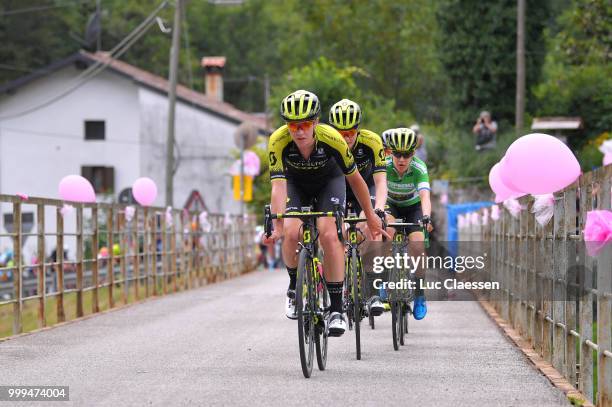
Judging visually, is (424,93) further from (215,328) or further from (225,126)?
(215,328)

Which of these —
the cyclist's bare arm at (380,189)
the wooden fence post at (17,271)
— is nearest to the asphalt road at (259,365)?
the wooden fence post at (17,271)

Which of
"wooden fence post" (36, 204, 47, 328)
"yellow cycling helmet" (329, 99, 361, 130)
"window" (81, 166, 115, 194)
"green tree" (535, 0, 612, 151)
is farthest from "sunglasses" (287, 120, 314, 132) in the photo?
"window" (81, 166, 115, 194)

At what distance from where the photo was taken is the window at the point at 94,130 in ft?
219

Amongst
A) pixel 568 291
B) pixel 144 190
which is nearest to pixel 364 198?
pixel 568 291

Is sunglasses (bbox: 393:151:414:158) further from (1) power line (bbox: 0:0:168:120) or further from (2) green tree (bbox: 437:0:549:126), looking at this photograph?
(2) green tree (bbox: 437:0:549:126)

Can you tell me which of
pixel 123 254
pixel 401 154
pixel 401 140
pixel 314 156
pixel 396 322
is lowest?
pixel 396 322

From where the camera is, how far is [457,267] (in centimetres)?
1420

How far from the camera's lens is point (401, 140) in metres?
13.7

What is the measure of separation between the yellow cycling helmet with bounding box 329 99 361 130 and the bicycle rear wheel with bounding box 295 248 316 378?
2.44 metres

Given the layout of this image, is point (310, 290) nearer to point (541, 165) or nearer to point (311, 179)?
point (311, 179)

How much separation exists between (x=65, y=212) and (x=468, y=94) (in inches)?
1201

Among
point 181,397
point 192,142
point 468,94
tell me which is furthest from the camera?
point 192,142

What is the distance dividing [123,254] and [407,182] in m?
8.99

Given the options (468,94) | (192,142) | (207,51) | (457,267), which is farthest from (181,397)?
(207,51)
